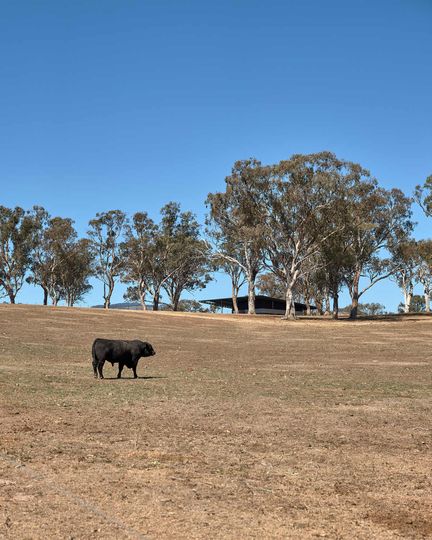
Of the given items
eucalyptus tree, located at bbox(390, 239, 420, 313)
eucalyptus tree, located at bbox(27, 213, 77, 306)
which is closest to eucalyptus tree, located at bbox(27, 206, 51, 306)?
eucalyptus tree, located at bbox(27, 213, 77, 306)

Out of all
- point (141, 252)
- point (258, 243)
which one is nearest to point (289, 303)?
point (258, 243)

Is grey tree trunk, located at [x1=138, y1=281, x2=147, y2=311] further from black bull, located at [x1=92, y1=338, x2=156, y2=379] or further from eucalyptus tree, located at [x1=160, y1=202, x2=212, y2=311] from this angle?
black bull, located at [x1=92, y1=338, x2=156, y2=379]

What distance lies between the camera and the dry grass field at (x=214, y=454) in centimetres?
634

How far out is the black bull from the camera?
18891 millimetres

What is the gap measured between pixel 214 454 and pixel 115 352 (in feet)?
33.9

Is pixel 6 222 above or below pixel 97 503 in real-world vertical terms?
above

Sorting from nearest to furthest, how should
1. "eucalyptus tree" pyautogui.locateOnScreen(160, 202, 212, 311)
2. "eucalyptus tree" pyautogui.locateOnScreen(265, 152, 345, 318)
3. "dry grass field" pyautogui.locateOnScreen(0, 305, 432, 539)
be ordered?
1. "dry grass field" pyautogui.locateOnScreen(0, 305, 432, 539)
2. "eucalyptus tree" pyautogui.locateOnScreen(265, 152, 345, 318)
3. "eucalyptus tree" pyautogui.locateOnScreen(160, 202, 212, 311)

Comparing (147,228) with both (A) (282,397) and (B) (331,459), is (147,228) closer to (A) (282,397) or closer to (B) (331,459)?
(A) (282,397)

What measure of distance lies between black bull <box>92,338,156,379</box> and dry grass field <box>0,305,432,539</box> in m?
0.68

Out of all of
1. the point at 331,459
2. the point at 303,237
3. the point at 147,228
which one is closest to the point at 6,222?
the point at 147,228

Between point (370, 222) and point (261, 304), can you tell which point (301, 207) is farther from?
point (261, 304)

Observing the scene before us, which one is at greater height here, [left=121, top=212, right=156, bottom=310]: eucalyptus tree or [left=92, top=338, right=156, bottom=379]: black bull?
[left=121, top=212, right=156, bottom=310]: eucalyptus tree

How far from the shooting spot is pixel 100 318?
193ft

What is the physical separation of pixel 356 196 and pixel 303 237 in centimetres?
1304
